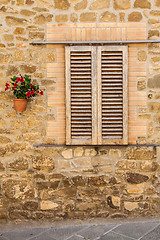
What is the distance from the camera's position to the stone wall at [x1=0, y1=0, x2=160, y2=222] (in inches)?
166

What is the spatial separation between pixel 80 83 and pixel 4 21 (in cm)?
153

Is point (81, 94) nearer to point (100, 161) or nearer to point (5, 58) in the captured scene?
point (100, 161)

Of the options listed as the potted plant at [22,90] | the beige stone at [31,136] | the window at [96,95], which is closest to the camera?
the potted plant at [22,90]

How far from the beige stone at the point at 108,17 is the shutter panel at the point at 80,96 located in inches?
19.7

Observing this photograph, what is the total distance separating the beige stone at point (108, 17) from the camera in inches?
166

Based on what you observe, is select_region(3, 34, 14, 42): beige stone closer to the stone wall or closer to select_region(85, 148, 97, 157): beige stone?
the stone wall

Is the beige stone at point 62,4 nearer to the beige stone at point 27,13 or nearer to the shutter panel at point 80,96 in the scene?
the beige stone at point 27,13

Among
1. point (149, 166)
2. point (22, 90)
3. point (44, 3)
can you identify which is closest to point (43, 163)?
point (22, 90)

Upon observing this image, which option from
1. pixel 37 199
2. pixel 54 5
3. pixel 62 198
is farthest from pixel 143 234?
pixel 54 5

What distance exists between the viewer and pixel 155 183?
436cm

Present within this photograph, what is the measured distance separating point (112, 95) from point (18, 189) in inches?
83.0

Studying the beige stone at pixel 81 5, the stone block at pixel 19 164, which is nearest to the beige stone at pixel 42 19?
the beige stone at pixel 81 5

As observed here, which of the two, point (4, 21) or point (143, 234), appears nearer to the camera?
point (143, 234)

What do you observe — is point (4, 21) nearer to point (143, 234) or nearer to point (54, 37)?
point (54, 37)
